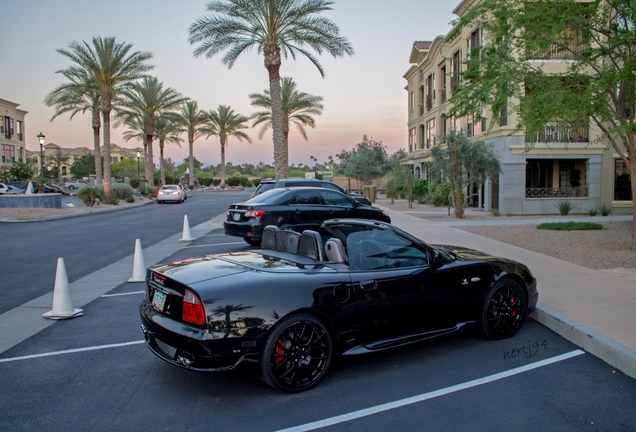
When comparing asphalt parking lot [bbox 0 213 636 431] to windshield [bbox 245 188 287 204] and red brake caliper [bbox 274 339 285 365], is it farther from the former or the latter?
windshield [bbox 245 188 287 204]

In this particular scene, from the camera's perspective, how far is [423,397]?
4246 millimetres

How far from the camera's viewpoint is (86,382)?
4.59 m

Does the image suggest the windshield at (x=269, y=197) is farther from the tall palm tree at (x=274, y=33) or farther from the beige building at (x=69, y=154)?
the beige building at (x=69, y=154)

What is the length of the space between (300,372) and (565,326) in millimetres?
3369

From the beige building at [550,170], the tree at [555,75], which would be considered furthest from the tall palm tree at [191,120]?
the tree at [555,75]

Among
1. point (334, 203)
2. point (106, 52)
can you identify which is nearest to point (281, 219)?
point (334, 203)

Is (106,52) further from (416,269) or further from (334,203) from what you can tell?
(416,269)

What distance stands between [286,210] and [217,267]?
24.4ft

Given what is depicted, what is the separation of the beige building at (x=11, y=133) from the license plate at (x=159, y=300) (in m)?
64.3

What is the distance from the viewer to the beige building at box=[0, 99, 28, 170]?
60656 millimetres

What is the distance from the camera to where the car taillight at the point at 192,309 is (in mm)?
4109

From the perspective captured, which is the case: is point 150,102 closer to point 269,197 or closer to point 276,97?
point 276,97

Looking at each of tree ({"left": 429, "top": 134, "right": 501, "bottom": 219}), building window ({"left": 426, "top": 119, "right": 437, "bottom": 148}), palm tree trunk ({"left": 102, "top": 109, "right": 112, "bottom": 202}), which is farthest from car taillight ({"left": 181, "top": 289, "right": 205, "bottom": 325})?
palm tree trunk ({"left": 102, "top": 109, "right": 112, "bottom": 202})

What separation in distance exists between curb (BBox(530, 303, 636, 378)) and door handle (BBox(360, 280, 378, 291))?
2.47 m
